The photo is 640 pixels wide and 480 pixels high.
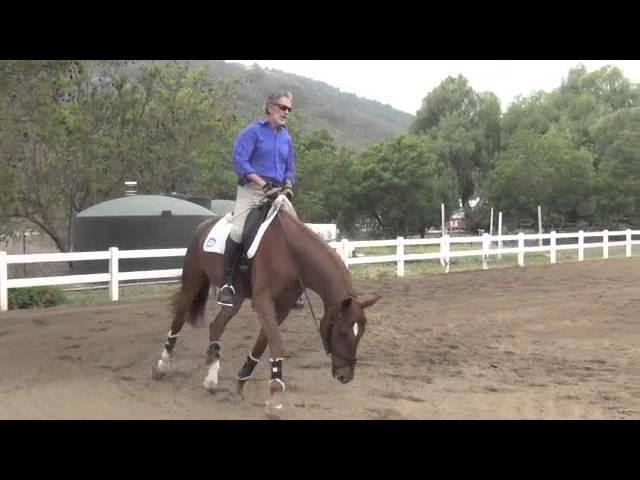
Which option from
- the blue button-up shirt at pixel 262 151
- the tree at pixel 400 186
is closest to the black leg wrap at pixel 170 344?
the blue button-up shirt at pixel 262 151

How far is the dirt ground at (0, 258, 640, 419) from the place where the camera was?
510 centimetres

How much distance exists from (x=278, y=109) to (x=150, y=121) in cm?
2051

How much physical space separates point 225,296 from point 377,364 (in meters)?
2.34

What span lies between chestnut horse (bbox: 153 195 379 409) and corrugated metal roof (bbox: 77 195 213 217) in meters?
12.8

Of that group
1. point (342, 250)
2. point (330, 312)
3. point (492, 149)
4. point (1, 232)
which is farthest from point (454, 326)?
point (492, 149)

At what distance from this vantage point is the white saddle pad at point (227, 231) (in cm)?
525

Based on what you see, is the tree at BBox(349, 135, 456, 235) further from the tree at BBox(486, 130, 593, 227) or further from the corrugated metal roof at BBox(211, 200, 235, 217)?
the corrugated metal roof at BBox(211, 200, 235, 217)

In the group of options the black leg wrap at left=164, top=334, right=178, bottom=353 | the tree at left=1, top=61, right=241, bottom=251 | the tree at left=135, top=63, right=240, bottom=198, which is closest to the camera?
the black leg wrap at left=164, top=334, right=178, bottom=353

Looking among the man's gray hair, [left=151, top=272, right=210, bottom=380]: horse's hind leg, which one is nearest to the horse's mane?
the man's gray hair

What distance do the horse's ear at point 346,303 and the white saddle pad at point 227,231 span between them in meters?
0.91

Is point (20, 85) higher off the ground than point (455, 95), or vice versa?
point (455, 95)

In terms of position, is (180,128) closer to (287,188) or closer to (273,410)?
(287,188)

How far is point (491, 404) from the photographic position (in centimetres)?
529

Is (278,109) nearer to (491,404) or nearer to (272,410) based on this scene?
(272,410)
